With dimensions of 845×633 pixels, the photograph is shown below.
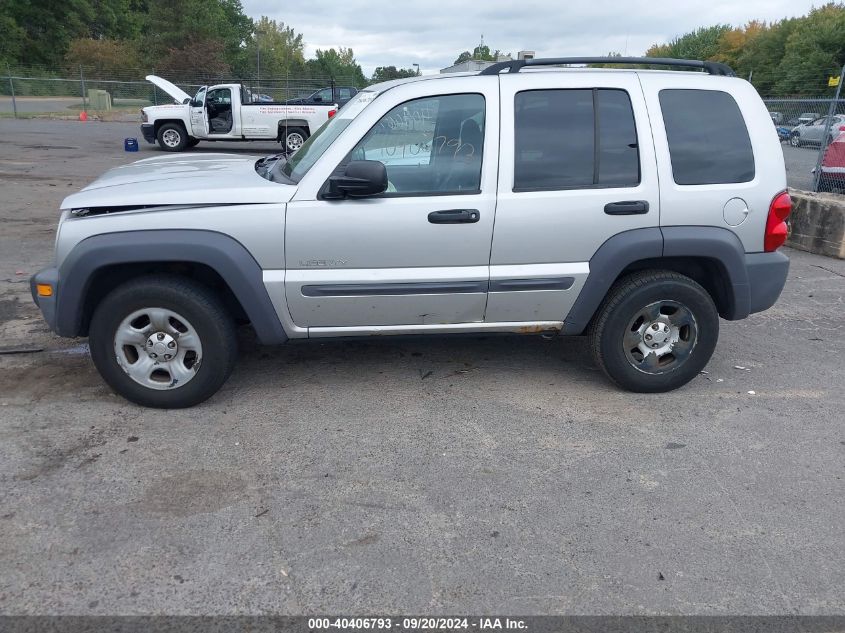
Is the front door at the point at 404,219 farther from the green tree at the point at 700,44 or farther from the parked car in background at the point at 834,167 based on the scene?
the green tree at the point at 700,44

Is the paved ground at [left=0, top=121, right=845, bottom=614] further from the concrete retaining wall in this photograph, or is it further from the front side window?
the concrete retaining wall

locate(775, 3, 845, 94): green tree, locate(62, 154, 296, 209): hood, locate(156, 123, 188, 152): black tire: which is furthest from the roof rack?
locate(775, 3, 845, 94): green tree

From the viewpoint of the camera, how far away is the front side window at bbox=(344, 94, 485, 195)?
403 centimetres

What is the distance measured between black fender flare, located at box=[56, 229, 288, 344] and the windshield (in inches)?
23.5

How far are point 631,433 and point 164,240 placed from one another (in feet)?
9.25

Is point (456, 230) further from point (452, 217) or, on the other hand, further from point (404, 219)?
point (404, 219)

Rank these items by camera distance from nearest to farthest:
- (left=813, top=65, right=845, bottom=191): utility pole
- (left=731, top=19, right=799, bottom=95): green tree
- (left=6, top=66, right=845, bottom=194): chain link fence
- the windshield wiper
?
1. the windshield wiper
2. (left=813, top=65, right=845, bottom=191): utility pole
3. (left=6, top=66, right=845, bottom=194): chain link fence
4. (left=731, top=19, right=799, bottom=95): green tree

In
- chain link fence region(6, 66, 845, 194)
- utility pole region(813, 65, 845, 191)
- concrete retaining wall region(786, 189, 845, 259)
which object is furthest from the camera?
chain link fence region(6, 66, 845, 194)

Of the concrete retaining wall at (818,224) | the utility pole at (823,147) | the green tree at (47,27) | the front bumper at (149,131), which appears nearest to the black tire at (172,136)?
the front bumper at (149,131)

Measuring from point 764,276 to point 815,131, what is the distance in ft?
27.5

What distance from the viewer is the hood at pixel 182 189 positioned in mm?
3916

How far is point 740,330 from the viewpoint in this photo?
581cm

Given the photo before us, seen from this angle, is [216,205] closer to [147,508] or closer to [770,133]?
[147,508]

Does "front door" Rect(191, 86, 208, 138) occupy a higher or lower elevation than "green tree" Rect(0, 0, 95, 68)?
lower
